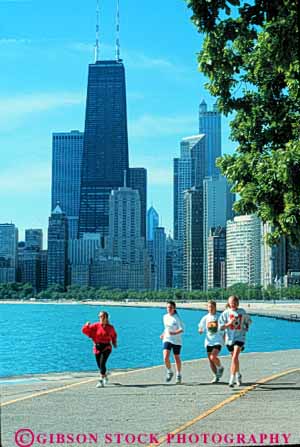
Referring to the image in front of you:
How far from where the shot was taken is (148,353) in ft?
166

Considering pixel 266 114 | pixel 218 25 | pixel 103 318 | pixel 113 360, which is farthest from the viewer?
pixel 113 360

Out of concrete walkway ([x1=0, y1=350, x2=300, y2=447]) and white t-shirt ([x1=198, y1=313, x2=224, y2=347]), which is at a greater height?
white t-shirt ([x1=198, y1=313, x2=224, y2=347])

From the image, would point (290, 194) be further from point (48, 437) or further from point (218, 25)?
point (48, 437)

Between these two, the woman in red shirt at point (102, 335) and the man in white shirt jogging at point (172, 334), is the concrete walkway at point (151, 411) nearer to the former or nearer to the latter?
the man in white shirt jogging at point (172, 334)

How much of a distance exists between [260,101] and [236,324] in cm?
417

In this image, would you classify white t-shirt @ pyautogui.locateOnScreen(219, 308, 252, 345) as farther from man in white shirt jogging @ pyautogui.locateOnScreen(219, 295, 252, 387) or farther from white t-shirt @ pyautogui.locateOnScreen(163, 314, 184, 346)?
white t-shirt @ pyautogui.locateOnScreen(163, 314, 184, 346)

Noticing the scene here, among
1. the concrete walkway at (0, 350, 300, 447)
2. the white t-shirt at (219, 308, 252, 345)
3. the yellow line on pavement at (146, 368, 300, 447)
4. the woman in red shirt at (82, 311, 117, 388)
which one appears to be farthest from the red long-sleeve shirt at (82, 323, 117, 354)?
the yellow line on pavement at (146, 368, 300, 447)

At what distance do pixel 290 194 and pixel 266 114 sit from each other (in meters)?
2.40

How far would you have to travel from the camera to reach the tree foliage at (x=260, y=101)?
7477 mm

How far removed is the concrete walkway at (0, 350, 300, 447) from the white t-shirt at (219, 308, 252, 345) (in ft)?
2.95

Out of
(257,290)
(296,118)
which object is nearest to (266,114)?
(296,118)

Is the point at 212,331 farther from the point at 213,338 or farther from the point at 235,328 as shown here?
the point at 235,328

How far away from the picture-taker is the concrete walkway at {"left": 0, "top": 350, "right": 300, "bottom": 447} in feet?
31.5

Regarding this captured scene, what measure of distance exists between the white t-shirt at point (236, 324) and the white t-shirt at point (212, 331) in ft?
1.17
